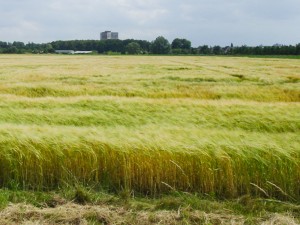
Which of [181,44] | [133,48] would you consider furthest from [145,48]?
[181,44]

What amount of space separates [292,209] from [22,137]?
444 cm

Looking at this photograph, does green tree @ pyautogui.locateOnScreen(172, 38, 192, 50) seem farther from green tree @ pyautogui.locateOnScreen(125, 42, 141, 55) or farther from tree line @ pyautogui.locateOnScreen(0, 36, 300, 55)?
green tree @ pyautogui.locateOnScreen(125, 42, 141, 55)

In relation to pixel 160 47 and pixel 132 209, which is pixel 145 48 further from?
pixel 132 209

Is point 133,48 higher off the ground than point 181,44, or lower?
lower

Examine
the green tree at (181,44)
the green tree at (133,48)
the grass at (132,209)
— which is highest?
the green tree at (181,44)

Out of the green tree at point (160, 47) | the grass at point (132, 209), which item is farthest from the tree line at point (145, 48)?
the grass at point (132, 209)

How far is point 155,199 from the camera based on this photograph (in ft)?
19.6

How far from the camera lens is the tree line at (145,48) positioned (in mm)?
111238

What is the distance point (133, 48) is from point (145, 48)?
889 cm

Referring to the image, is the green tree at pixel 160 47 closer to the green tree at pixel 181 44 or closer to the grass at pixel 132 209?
the green tree at pixel 181 44

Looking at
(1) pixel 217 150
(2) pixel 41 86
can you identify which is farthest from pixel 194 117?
(2) pixel 41 86

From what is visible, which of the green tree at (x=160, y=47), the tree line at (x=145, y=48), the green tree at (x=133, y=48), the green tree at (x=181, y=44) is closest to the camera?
the tree line at (x=145, y=48)

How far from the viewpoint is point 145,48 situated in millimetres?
135375

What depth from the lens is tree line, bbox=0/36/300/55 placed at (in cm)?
11124
